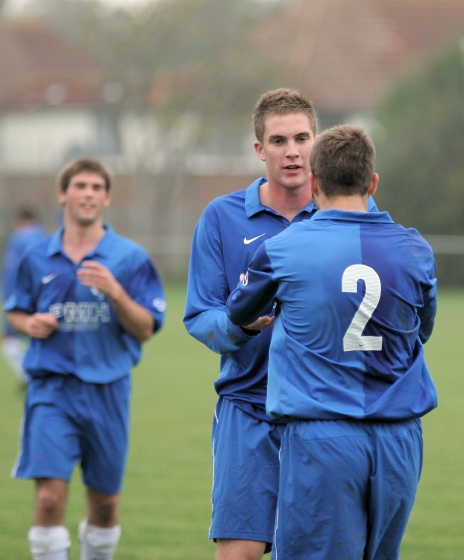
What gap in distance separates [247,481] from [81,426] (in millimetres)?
1844

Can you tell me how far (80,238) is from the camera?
21.9 feet

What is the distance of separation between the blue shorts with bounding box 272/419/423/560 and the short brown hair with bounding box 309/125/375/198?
2.59 ft

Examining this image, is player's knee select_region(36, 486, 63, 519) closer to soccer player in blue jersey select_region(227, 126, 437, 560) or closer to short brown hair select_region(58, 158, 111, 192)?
short brown hair select_region(58, 158, 111, 192)

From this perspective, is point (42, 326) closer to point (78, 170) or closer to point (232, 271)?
point (78, 170)

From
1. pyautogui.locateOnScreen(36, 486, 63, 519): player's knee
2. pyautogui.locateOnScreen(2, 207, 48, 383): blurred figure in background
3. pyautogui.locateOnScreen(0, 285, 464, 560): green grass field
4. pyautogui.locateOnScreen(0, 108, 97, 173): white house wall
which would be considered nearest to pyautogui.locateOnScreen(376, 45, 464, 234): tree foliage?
pyautogui.locateOnScreen(0, 285, 464, 560): green grass field

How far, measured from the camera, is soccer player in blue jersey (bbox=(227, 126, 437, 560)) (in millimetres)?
3939

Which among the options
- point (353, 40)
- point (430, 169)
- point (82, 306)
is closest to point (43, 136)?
point (353, 40)

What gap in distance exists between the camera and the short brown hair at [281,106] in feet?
15.7

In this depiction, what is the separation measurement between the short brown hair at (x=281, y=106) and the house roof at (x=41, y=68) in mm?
44296

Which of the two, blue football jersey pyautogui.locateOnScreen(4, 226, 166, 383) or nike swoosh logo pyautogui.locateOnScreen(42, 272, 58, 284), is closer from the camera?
blue football jersey pyautogui.locateOnScreen(4, 226, 166, 383)

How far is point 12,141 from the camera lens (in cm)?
4938

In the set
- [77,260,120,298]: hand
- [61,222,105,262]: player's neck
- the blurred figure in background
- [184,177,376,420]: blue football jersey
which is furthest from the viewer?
the blurred figure in background

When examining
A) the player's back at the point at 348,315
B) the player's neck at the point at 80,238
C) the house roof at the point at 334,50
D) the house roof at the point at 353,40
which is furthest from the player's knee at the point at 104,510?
the house roof at the point at 353,40

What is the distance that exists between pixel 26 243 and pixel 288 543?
39.8 feet
